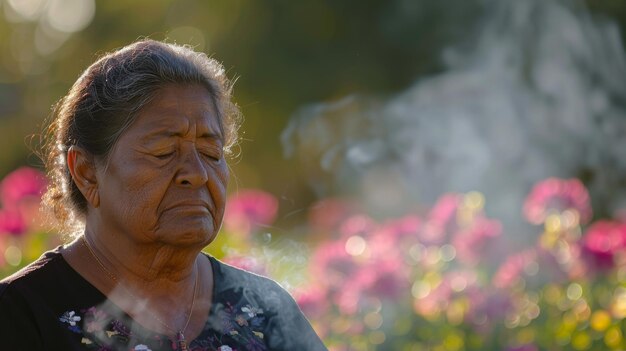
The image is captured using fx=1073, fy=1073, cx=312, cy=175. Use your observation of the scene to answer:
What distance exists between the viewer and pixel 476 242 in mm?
5164

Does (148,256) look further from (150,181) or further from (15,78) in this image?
(15,78)

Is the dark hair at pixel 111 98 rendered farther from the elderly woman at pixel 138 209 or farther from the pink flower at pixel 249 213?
the pink flower at pixel 249 213

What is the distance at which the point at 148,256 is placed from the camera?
2.90 meters

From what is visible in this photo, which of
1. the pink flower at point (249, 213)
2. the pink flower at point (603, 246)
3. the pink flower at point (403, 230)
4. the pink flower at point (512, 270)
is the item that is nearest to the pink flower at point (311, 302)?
the pink flower at point (249, 213)

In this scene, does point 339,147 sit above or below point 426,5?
below

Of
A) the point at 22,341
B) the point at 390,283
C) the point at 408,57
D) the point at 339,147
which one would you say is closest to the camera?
the point at 22,341

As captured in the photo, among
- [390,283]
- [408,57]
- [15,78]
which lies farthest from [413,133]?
[15,78]

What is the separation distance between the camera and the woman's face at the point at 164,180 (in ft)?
9.27

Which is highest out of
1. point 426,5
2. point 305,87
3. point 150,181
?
point 426,5

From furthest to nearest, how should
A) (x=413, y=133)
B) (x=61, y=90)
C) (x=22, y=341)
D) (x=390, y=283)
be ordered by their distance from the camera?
(x=61, y=90)
(x=413, y=133)
(x=390, y=283)
(x=22, y=341)

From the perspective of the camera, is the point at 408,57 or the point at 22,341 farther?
the point at 408,57

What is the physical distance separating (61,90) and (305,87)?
10.6ft

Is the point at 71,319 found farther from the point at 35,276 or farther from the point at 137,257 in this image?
the point at 137,257

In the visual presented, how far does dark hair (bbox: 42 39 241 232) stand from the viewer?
2861 mm
